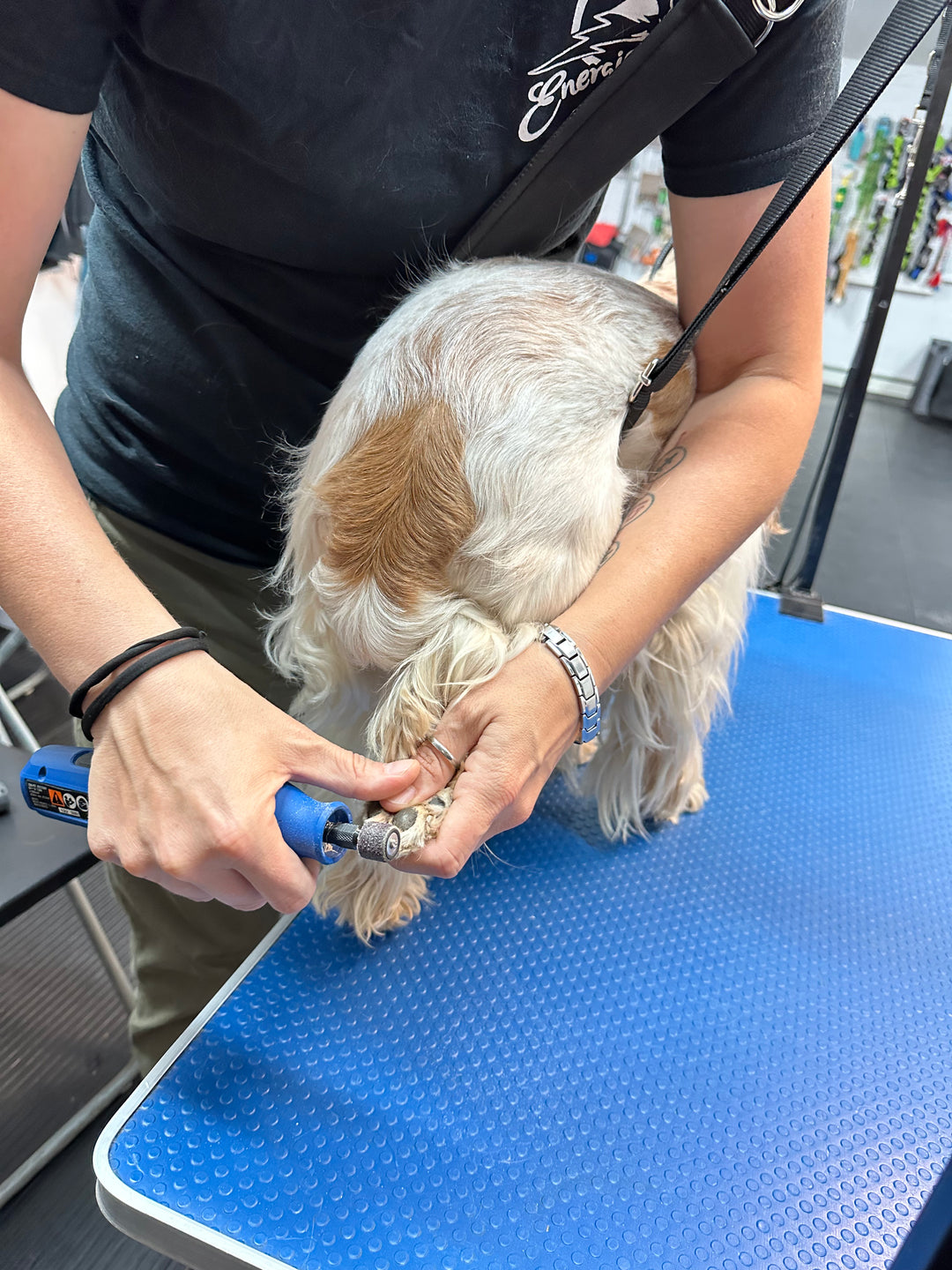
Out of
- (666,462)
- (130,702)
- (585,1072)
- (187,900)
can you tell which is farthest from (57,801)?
(666,462)

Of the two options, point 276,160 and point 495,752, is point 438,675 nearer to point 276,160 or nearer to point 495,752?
point 495,752

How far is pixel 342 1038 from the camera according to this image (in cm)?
68

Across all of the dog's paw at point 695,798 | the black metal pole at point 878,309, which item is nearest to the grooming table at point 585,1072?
the dog's paw at point 695,798

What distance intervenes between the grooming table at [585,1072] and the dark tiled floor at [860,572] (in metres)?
0.75

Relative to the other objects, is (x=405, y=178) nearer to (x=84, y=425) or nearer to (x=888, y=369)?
(x=84, y=425)

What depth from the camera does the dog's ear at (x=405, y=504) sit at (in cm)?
62

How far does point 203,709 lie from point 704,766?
776mm

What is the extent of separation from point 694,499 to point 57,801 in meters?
0.56

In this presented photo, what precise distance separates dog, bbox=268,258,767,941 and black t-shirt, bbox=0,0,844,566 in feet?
0.25

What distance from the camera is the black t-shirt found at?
20.7 inches

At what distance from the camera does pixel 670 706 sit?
893mm

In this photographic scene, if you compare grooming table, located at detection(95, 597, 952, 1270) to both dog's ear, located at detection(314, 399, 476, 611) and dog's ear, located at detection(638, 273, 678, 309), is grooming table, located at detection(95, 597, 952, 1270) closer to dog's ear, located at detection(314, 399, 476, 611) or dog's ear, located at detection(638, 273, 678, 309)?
dog's ear, located at detection(314, 399, 476, 611)

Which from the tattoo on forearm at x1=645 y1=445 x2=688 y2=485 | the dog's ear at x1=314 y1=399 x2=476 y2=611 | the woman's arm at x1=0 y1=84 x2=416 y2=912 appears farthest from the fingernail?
the tattoo on forearm at x1=645 y1=445 x2=688 y2=485

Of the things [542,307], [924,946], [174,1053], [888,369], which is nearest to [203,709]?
[174,1053]
